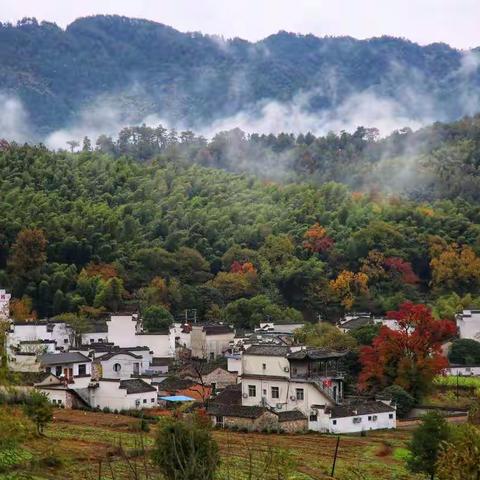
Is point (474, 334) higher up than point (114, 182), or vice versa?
point (114, 182)

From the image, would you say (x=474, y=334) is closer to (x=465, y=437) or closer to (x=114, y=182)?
(x=465, y=437)

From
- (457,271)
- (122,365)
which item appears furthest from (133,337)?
(457,271)

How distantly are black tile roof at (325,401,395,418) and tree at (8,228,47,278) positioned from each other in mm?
27000

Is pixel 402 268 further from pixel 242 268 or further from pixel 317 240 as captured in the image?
pixel 242 268

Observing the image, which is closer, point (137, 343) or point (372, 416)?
point (372, 416)

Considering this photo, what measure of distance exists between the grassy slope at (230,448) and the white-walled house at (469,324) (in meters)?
13.5

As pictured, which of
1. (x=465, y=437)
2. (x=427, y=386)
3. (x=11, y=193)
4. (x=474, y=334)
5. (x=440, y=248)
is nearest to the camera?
(x=465, y=437)

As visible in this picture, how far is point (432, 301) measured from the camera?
5384 cm

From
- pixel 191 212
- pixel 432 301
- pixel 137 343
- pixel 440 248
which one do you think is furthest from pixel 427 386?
pixel 191 212

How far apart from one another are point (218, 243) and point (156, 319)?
54.6ft

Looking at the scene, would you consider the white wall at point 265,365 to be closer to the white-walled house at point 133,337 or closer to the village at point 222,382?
the village at point 222,382

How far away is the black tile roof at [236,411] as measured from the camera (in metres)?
29.8

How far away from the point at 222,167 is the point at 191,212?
32204 mm

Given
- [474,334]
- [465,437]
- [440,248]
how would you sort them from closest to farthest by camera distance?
1. [465,437]
2. [474,334]
3. [440,248]
